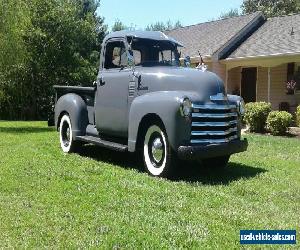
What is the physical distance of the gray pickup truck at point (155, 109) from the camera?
24.9ft

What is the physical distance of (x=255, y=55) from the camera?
20000 mm

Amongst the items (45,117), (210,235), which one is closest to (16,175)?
(210,235)

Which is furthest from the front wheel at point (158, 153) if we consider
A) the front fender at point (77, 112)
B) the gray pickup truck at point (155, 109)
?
the front fender at point (77, 112)

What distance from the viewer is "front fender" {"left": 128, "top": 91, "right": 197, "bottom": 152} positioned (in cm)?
746

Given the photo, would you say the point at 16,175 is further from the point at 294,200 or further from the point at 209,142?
the point at 294,200

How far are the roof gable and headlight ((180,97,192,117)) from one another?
1500 cm

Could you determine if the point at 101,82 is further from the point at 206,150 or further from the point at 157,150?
the point at 206,150

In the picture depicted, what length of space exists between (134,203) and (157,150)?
2021 millimetres

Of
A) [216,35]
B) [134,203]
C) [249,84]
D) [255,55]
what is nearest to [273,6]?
[216,35]

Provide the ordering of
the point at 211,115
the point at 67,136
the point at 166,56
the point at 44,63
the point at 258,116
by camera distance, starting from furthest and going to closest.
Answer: the point at 44,63, the point at 258,116, the point at 67,136, the point at 166,56, the point at 211,115

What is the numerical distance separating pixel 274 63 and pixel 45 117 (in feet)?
48.5

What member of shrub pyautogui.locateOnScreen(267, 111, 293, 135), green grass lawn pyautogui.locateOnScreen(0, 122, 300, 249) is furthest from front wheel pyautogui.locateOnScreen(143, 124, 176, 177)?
shrub pyautogui.locateOnScreen(267, 111, 293, 135)

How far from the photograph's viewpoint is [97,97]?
9648mm

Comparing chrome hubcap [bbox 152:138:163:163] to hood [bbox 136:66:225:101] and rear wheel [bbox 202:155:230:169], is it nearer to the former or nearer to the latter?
hood [bbox 136:66:225:101]
